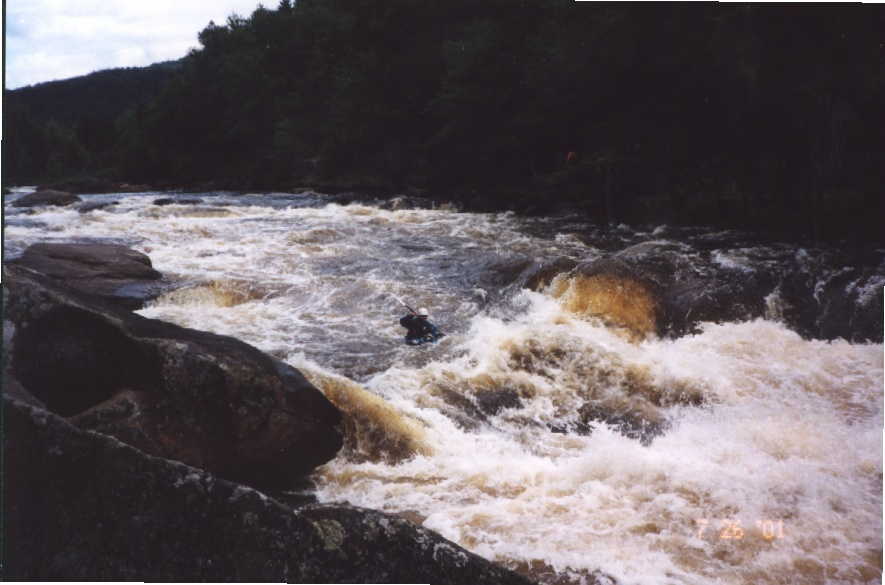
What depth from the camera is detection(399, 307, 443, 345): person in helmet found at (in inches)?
213

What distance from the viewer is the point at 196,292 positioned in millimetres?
6344

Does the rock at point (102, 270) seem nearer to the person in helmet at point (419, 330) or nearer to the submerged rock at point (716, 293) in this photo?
the person in helmet at point (419, 330)

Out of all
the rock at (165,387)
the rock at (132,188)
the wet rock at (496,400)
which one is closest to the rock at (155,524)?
the rock at (165,387)

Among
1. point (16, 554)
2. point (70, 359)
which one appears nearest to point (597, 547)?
point (16, 554)

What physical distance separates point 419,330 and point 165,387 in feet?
9.01

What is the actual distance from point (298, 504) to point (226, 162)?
62.6 feet

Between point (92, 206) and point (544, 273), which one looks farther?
point (92, 206)

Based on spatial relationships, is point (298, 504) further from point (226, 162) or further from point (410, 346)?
point (226, 162)

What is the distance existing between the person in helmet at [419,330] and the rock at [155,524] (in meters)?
3.47

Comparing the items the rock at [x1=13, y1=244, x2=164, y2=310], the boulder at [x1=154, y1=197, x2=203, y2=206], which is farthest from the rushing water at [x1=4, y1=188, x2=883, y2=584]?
the boulder at [x1=154, y1=197, x2=203, y2=206]

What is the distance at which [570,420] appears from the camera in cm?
425

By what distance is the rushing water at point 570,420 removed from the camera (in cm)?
287

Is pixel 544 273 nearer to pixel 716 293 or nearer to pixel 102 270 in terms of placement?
pixel 716 293

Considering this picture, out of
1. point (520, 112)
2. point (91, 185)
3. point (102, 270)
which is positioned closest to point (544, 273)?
point (102, 270)
